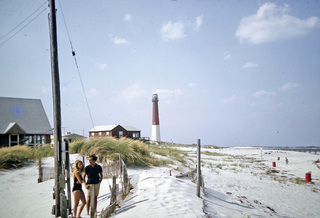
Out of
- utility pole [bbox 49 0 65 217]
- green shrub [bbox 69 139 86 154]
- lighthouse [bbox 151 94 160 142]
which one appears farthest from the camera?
lighthouse [bbox 151 94 160 142]

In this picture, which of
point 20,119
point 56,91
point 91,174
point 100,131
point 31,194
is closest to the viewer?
point 91,174

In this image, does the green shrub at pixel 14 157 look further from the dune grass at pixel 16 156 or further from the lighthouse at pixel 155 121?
the lighthouse at pixel 155 121

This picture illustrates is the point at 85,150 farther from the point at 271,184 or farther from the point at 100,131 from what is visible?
the point at 100,131

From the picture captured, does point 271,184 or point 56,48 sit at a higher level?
point 56,48

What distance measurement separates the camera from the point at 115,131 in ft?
141

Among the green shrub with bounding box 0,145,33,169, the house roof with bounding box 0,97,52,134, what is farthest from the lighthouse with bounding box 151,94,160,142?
the green shrub with bounding box 0,145,33,169

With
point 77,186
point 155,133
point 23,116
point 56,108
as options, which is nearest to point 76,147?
point 56,108

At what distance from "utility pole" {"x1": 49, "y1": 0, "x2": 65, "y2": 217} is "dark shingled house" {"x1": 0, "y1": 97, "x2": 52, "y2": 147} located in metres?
19.7

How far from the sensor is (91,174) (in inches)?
258

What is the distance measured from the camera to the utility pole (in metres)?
6.34

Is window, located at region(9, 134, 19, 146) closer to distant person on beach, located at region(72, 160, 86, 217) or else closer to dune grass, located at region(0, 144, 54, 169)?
dune grass, located at region(0, 144, 54, 169)

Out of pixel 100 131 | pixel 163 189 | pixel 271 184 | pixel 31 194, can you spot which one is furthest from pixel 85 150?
pixel 100 131

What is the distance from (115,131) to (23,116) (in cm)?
1949

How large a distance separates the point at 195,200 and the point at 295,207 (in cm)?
536
